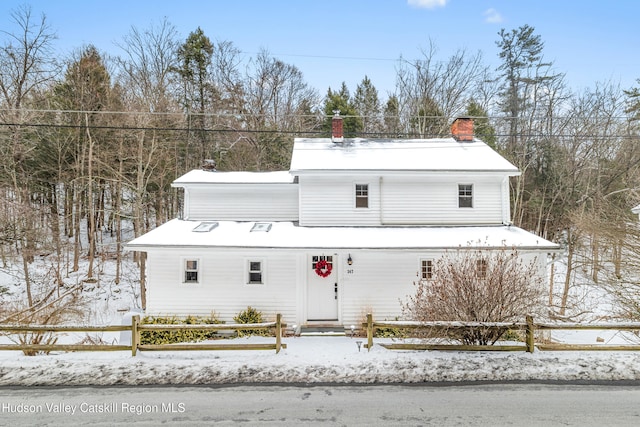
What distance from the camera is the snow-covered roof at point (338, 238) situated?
1151 centimetres

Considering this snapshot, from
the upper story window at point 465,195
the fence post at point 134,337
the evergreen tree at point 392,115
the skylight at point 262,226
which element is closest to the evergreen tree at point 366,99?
the evergreen tree at point 392,115

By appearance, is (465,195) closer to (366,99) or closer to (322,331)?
(322,331)

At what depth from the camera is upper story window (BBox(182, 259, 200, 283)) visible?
39.6ft

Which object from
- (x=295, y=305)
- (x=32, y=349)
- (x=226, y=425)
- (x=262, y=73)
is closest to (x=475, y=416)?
(x=226, y=425)

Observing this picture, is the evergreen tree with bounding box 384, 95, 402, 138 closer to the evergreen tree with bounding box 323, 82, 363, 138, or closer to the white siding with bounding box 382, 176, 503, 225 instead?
the evergreen tree with bounding box 323, 82, 363, 138

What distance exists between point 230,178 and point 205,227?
117 inches

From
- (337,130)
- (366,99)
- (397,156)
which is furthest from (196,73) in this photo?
(397,156)

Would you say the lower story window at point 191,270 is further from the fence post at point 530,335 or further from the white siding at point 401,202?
the fence post at point 530,335

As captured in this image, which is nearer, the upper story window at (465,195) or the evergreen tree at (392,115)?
the upper story window at (465,195)

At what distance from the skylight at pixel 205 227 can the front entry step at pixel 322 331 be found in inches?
198

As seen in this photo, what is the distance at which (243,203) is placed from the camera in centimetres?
1516

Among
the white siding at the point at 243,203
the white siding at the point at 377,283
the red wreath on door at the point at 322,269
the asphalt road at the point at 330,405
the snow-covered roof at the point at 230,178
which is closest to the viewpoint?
the asphalt road at the point at 330,405

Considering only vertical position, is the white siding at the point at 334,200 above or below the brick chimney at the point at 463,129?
below

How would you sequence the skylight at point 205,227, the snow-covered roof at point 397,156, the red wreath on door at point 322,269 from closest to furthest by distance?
1. the red wreath on door at point 322,269
2. the skylight at point 205,227
3. the snow-covered roof at point 397,156
